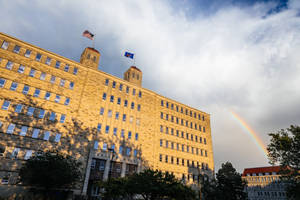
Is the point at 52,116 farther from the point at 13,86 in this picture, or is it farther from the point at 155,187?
the point at 155,187

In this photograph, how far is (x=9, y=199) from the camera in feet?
100.0

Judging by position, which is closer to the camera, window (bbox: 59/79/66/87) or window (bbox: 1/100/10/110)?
window (bbox: 1/100/10/110)

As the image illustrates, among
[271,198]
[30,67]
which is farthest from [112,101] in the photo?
[271,198]

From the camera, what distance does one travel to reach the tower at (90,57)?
161ft

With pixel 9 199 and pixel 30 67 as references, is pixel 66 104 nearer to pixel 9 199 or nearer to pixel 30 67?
pixel 30 67

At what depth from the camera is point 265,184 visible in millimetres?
112500

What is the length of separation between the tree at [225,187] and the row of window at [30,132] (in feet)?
121

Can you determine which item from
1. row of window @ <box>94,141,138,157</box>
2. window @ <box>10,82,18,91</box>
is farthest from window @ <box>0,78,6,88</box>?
row of window @ <box>94,141,138,157</box>

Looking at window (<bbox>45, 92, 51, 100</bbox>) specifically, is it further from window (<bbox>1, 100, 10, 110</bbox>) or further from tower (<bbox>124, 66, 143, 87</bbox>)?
tower (<bbox>124, 66, 143, 87</bbox>)

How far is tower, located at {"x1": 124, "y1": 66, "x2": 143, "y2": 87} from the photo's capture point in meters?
56.3

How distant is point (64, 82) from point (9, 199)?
2241 cm

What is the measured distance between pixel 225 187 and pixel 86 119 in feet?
126

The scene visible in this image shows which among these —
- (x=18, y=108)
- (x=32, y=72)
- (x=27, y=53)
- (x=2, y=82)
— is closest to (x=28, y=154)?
(x=18, y=108)

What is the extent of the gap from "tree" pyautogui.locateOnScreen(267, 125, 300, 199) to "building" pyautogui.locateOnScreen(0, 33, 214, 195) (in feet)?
74.7
